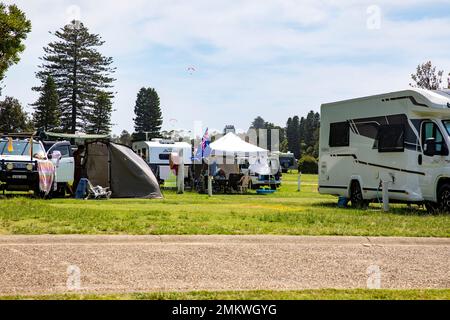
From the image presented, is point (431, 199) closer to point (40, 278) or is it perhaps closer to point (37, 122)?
point (40, 278)

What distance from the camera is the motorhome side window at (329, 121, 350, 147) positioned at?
1889cm

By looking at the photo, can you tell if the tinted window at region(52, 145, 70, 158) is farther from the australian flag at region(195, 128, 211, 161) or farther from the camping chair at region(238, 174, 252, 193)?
the camping chair at region(238, 174, 252, 193)

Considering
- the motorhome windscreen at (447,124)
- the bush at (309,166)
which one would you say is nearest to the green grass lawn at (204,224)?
the motorhome windscreen at (447,124)

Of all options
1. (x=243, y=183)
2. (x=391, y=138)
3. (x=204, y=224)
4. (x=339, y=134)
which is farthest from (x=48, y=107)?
(x=204, y=224)

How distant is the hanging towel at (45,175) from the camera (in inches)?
732

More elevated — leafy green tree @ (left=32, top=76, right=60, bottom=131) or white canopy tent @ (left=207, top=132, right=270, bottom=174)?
leafy green tree @ (left=32, top=76, right=60, bottom=131)

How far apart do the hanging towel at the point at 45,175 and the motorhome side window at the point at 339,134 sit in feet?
29.7

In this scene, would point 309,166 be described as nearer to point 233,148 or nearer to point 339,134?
point 233,148

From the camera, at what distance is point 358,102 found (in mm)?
18359

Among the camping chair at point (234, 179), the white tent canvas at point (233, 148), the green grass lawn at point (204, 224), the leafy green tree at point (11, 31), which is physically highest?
the leafy green tree at point (11, 31)

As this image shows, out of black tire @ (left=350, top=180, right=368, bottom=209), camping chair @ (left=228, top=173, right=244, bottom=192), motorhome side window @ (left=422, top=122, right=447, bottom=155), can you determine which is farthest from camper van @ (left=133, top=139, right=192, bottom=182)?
motorhome side window @ (left=422, top=122, right=447, bottom=155)

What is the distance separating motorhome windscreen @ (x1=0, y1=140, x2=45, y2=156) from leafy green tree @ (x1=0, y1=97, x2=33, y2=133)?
59.8m

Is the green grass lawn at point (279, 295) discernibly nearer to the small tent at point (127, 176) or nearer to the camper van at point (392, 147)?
the camper van at point (392, 147)
